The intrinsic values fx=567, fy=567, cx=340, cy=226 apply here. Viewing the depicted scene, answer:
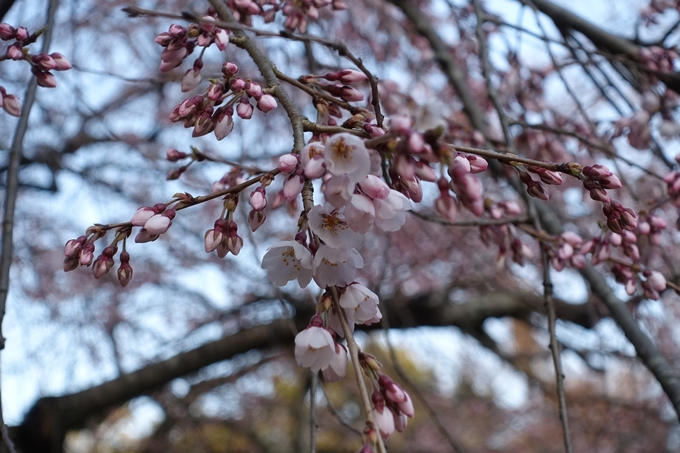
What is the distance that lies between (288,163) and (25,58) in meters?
0.82

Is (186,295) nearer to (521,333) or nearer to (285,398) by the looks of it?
(285,398)

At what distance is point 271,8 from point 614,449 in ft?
18.5

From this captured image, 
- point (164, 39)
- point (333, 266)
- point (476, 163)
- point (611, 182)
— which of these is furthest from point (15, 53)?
point (611, 182)

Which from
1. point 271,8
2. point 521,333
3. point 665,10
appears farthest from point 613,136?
point 521,333

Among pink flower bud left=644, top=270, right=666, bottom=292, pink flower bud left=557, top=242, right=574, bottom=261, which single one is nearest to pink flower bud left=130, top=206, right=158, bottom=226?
pink flower bud left=557, top=242, right=574, bottom=261

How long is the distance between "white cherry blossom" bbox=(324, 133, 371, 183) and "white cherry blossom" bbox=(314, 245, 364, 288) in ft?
0.39

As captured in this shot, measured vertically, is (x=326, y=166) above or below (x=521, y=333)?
above

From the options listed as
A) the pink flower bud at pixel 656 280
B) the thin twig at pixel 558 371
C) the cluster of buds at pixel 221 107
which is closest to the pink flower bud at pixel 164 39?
the cluster of buds at pixel 221 107

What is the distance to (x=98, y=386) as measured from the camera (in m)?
4.02

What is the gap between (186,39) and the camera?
1210 millimetres

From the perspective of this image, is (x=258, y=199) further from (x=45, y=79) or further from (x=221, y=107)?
(x=45, y=79)

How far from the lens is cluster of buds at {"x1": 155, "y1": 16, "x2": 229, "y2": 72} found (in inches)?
46.5

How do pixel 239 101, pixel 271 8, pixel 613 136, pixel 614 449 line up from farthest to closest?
pixel 614 449
pixel 613 136
pixel 271 8
pixel 239 101

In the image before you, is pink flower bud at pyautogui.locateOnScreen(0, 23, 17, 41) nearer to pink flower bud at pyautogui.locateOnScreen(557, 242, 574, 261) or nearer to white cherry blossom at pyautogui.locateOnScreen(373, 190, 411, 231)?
white cherry blossom at pyautogui.locateOnScreen(373, 190, 411, 231)
